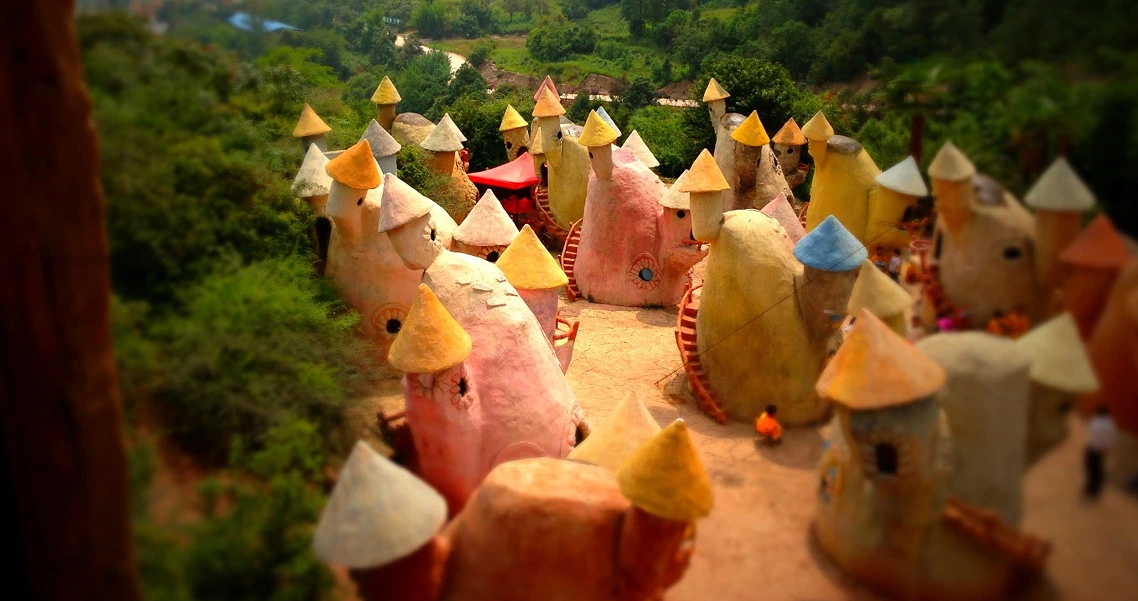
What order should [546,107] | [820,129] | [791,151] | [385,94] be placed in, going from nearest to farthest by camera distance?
[820,129]
[546,107]
[791,151]
[385,94]

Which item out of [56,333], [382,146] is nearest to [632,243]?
[382,146]

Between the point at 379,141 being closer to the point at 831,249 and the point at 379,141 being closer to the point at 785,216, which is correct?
the point at 785,216

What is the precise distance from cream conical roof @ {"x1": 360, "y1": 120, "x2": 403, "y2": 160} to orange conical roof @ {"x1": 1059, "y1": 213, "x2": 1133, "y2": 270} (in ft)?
37.3

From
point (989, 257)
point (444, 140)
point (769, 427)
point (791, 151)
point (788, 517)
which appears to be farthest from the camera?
point (791, 151)

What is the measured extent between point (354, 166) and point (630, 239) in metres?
6.37

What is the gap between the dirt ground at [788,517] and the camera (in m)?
5.29

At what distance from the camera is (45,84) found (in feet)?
17.8

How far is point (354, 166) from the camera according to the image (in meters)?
10.6

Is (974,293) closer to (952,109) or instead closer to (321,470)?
(952,109)

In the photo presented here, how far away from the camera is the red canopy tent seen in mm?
19281

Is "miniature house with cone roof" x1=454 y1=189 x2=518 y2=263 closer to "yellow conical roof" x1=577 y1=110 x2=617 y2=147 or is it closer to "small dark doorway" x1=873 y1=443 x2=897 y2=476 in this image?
"yellow conical roof" x1=577 y1=110 x2=617 y2=147

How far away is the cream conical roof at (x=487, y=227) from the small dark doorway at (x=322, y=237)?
6.52 ft

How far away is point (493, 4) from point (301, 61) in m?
18.2

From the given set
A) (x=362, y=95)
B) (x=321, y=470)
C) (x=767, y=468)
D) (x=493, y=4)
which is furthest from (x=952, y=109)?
(x=493, y=4)
